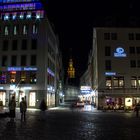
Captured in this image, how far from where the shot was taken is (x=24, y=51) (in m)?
60.3

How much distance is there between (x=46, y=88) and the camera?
5975 cm

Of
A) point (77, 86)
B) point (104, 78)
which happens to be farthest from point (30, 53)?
point (77, 86)

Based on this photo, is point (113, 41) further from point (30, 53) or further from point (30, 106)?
point (30, 106)

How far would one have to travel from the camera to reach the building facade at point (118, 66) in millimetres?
58812

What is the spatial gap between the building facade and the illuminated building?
11.8 m

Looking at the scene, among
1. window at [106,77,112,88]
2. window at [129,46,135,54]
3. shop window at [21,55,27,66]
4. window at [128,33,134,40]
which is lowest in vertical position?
window at [106,77,112,88]

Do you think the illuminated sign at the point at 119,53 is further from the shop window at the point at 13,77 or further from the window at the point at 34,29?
the shop window at the point at 13,77

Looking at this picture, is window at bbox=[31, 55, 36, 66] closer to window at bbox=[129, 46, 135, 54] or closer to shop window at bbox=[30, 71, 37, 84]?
shop window at bbox=[30, 71, 37, 84]

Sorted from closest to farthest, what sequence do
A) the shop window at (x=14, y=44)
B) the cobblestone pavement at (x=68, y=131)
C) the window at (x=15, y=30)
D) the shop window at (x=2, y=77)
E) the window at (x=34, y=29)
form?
the cobblestone pavement at (x=68, y=131)
the shop window at (x=2, y=77)
the shop window at (x=14, y=44)
the window at (x=34, y=29)
the window at (x=15, y=30)

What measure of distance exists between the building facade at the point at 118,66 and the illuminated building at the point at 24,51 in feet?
38.8

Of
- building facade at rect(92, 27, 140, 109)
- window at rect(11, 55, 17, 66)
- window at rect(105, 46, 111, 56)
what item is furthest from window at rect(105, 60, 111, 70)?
window at rect(11, 55, 17, 66)

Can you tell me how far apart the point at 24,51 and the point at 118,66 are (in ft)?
67.1

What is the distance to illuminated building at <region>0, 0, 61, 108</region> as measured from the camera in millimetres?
59094

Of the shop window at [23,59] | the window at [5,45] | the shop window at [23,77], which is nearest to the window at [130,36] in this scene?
the shop window at [23,59]
